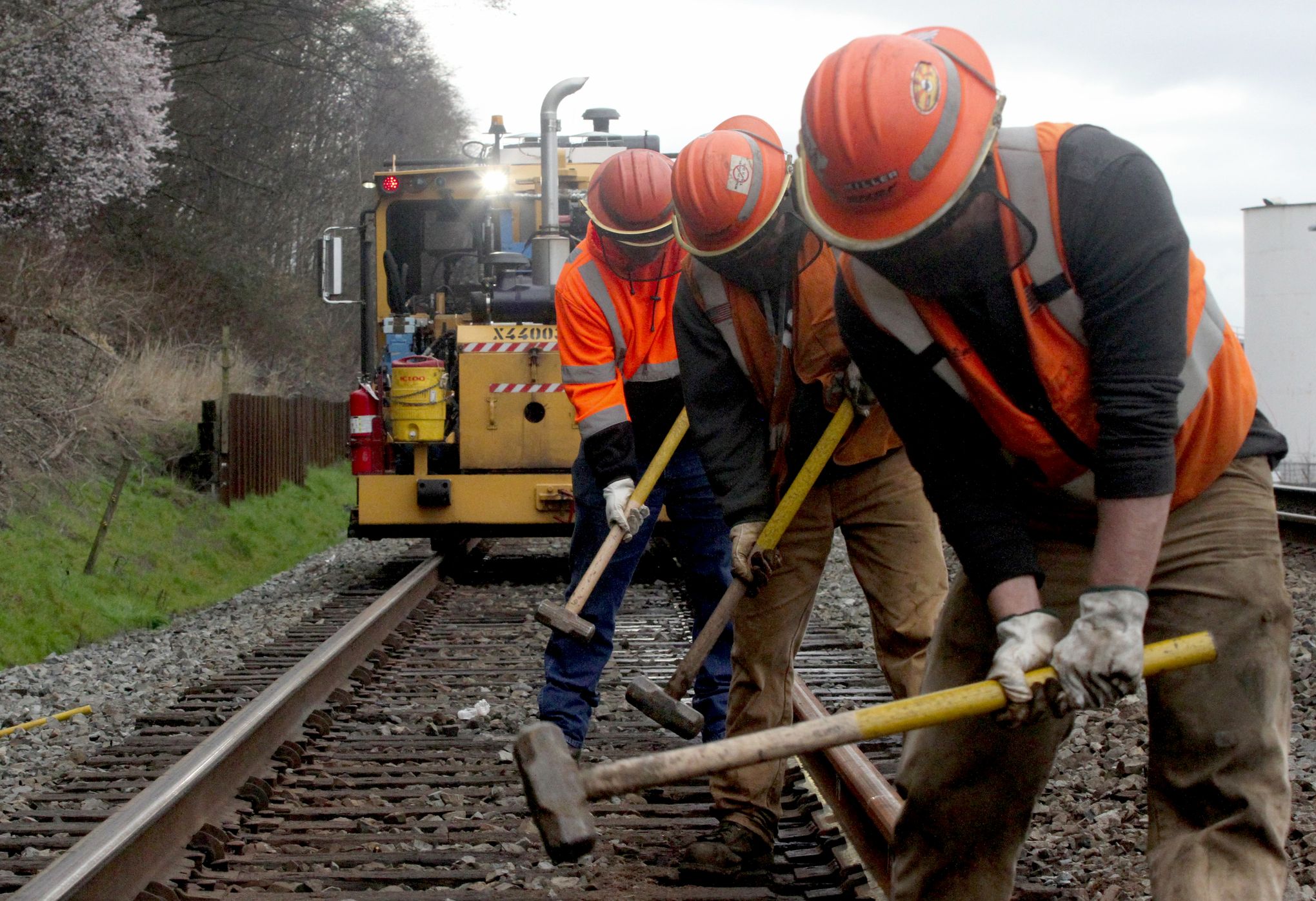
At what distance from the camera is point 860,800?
3.67 m

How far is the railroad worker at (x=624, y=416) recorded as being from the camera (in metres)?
4.44

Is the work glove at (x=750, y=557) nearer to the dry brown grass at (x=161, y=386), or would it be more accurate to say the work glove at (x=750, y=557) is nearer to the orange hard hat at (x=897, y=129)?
the orange hard hat at (x=897, y=129)

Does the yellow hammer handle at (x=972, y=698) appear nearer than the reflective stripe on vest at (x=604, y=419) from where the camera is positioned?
Yes

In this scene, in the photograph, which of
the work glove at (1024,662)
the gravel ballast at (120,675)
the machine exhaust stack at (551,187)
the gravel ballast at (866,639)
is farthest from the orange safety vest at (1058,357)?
the machine exhaust stack at (551,187)

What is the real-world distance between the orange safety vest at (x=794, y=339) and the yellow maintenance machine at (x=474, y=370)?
5012 millimetres

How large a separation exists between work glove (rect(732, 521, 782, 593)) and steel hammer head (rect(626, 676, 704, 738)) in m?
0.45

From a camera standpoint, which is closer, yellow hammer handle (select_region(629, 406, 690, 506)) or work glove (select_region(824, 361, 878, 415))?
work glove (select_region(824, 361, 878, 415))

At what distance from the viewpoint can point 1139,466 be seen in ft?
7.25

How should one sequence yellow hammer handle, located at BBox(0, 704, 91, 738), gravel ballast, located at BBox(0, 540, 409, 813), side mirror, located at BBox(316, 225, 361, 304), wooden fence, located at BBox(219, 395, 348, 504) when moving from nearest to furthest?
1. gravel ballast, located at BBox(0, 540, 409, 813)
2. yellow hammer handle, located at BBox(0, 704, 91, 738)
3. side mirror, located at BBox(316, 225, 361, 304)
4. wooden fence, located at BBox(219, 395, 348, 504)

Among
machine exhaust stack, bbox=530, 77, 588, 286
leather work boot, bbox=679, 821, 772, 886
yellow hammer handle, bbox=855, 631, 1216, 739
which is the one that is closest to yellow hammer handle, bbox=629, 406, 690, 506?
leather work boot, bbox=679, 821, 772, 886

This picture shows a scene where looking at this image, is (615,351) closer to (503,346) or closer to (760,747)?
(760,747)

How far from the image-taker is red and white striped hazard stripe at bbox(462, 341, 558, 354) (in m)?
9.44

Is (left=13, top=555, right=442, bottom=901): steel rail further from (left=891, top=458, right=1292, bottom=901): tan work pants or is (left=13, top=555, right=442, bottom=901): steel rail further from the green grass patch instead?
the green grass patch

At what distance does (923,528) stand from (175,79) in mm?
22951
